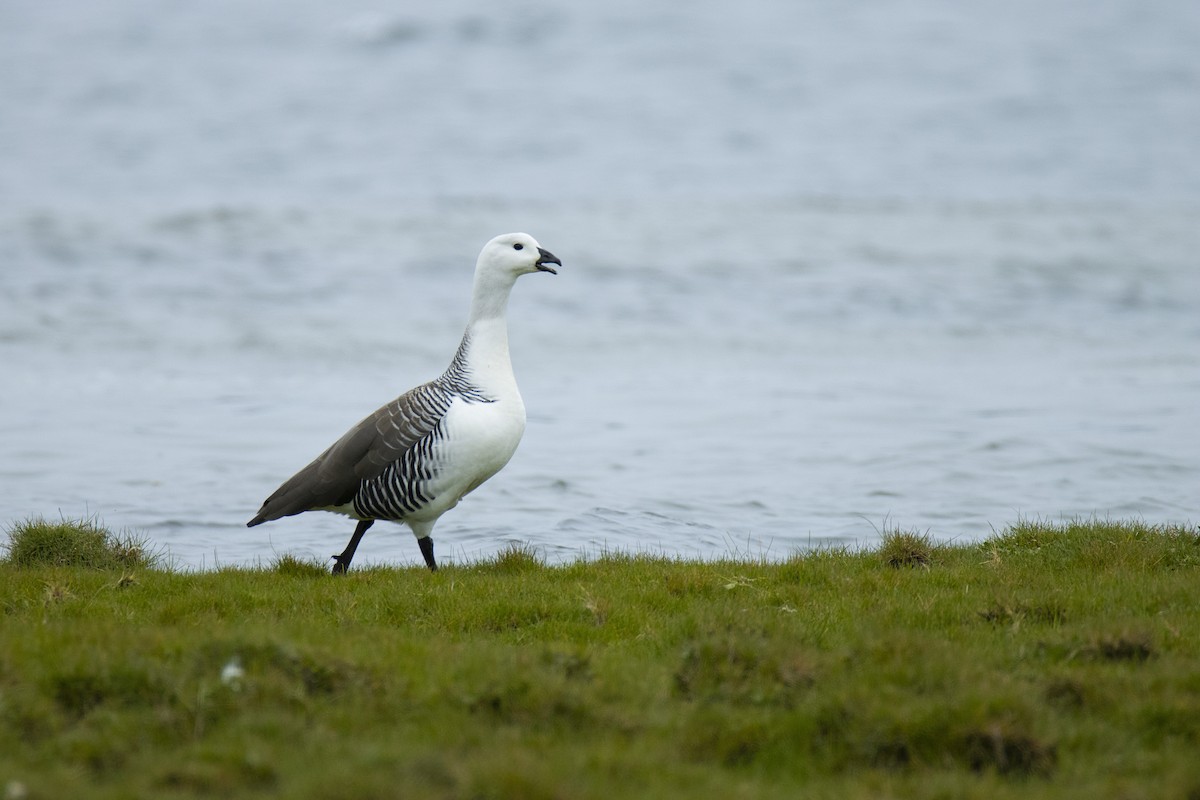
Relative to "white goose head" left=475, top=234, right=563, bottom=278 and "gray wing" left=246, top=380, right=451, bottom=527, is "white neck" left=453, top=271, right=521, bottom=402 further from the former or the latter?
"gray wing" left=246, top=380, right=451, bottom=527

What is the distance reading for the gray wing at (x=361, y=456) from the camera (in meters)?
9.12

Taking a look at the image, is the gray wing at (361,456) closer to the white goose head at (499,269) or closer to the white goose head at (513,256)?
the white goose head at (499,269)

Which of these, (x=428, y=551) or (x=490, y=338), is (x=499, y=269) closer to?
(x=490, y=338)

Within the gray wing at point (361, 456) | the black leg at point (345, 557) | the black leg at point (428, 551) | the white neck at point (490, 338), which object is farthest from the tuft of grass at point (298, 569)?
the white neck at point (490, 338)

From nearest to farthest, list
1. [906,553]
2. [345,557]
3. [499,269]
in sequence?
[906,553]
[345,557]
[499,269]

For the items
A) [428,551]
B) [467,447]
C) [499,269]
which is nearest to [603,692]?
[467,447]

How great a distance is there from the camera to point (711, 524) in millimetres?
11891

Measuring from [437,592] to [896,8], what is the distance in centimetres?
5681

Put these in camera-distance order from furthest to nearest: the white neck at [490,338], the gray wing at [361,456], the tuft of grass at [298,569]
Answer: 1. the white neck at [490,338]
2. the gray wing at [361,456]
3. the tuft of grass at [298,569]

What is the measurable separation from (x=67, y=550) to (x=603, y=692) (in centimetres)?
490

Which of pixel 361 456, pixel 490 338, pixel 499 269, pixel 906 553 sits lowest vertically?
pixel 906 553

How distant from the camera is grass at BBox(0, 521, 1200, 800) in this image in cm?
499

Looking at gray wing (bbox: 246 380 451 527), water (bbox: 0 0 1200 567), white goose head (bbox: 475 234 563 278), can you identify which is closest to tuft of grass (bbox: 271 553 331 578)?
gray wing (bbox: 246 380 451 527)

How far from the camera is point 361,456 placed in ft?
30.5
